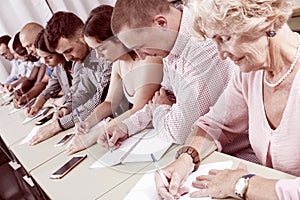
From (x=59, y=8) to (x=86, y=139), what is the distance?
349 centimetres

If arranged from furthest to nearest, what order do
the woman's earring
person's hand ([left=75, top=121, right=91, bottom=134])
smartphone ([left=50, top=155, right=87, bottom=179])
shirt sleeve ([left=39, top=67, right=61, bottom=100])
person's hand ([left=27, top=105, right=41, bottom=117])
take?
shirt sleeve ([left=39, top=67, right=61, bottom=100]) < person's hand ([left=27, top=105, right=41, bottom=117]) < person's hand ([left=75, top=121, right=91, bottom=134]) < smartphone ([left=50, top=155, right=87, bottom=179]) < the woman's earring

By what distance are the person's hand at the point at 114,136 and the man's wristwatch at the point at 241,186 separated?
2.46ft

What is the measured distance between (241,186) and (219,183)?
0.08 m

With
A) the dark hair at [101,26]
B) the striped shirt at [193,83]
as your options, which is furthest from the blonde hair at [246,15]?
the dark hair at [101,26]

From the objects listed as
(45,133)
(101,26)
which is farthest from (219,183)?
(45,133)

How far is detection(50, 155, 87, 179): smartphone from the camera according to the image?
153 centimetres

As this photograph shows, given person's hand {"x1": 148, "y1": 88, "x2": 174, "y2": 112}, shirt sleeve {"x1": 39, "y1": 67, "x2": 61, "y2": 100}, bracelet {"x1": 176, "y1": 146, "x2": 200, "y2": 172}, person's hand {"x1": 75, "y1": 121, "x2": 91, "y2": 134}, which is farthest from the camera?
shirt sleeve {"x1": 39, "y1": 67, "x2": 61, "y2": 100}

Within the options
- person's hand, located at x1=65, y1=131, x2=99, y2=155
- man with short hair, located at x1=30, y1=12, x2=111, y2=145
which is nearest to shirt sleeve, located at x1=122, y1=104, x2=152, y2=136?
person's hand, located at x1=65, y1=131, x2=99, y2=155

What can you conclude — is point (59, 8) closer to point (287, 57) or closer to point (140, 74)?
point (140, 74)

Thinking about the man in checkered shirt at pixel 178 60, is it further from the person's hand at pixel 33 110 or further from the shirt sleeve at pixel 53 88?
the shirt sleeve at pixel 53 88

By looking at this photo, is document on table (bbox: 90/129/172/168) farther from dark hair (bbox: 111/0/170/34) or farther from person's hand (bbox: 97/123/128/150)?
dark hair (bbox: 111/0/170/34)

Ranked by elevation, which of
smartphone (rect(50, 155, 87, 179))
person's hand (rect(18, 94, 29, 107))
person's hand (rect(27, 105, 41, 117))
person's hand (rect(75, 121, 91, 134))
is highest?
person's hand (rect(18, 94, 29, 107))

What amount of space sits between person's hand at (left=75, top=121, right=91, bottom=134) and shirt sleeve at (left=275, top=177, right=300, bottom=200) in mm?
1199

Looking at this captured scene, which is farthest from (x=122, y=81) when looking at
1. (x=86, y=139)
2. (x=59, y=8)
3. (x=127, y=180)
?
(x=59, y=8)
